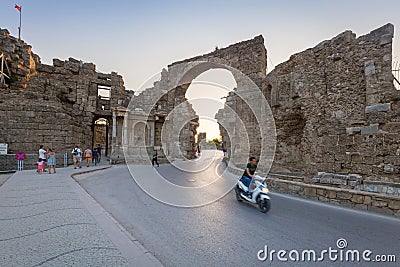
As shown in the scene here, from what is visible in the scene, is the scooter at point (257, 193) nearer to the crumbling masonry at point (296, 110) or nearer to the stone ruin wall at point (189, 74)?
the crumbling masonry at point (296, 110)

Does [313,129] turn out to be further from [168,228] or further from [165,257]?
[165,257]

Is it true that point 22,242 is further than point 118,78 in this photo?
No

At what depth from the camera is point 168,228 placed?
4.32 m

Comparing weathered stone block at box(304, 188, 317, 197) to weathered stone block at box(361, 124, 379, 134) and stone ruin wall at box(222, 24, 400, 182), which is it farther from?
weathered stone block at box(361, 124, 379, 134)

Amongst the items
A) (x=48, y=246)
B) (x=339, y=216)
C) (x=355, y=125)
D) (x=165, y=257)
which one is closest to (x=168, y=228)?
(x=165, y=257)

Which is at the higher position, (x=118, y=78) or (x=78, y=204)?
(x=118, y=78)

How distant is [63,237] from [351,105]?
909 centimetres

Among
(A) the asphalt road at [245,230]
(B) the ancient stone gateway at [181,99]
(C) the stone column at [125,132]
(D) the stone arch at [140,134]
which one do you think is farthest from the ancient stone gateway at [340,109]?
(D) the stone arch at [140,134]

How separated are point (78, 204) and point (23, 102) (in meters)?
14.0

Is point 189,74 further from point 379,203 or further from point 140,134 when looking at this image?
point 379,203

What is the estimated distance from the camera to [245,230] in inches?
168

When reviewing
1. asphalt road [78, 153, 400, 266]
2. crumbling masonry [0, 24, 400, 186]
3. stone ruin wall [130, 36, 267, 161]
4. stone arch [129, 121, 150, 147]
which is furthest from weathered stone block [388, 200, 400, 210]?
stone arch [129, 121, 150, 147]

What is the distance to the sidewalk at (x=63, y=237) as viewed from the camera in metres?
2.76

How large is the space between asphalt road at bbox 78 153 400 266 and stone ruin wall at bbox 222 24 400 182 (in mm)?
2607
